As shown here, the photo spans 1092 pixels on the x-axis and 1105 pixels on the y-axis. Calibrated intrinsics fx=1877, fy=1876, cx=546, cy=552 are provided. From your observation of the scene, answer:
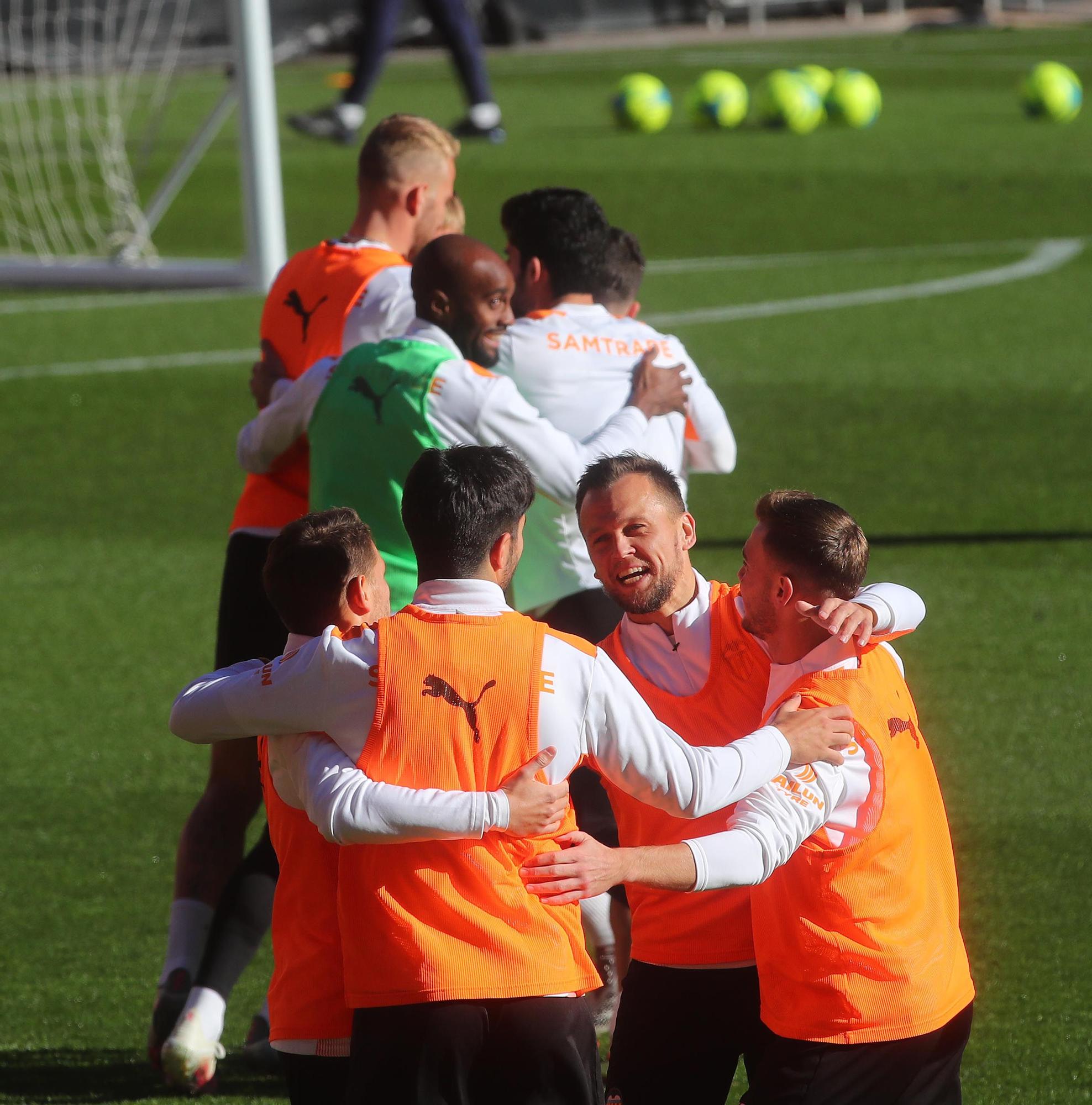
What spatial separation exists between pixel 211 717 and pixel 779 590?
96cm

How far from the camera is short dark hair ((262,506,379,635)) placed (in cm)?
308

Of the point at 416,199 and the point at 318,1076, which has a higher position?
the point at 416,199

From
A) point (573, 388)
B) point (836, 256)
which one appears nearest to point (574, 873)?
point (573, 388)

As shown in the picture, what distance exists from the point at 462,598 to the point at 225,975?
1.83 m

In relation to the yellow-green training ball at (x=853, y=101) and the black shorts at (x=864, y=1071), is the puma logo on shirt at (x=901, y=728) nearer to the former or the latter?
the black shorts at (x=864, y=1071)

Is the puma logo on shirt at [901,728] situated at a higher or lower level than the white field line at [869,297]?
higher

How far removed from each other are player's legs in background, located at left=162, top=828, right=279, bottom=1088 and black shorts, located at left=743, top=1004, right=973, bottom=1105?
1.59 meters

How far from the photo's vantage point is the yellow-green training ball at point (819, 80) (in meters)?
22.9

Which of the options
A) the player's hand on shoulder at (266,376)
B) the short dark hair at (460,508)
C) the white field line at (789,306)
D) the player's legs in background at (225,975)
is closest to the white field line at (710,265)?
the white field line at (789,306)

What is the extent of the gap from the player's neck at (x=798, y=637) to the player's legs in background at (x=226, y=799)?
1762 mm

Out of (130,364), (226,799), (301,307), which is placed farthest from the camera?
(130,364)

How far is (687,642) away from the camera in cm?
330

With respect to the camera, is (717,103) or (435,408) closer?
(435,408)

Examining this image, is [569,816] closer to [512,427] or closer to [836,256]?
[512,427]
